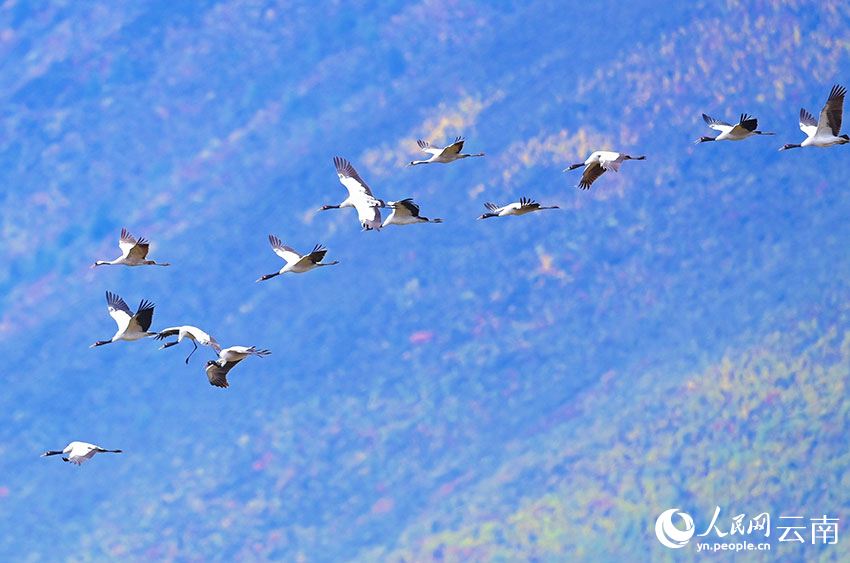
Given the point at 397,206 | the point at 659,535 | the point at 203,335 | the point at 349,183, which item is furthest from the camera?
the point at 659,535

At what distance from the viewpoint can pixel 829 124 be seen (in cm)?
2570

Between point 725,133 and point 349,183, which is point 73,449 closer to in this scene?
point 349,183

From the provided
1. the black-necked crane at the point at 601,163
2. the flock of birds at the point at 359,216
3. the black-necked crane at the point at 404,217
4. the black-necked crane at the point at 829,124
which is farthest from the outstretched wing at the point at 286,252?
the black-necked crane at the point at 829,124

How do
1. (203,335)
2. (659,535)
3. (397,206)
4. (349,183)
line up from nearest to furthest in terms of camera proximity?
(203,335) < (397,206) < (349,183) < (659,535)

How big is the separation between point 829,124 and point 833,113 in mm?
413

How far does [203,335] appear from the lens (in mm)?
22844

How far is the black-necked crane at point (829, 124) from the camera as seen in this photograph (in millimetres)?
25078

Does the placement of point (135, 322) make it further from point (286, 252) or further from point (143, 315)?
point (286, 252)

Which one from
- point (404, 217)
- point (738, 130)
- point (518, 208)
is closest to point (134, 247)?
point (404, 217)

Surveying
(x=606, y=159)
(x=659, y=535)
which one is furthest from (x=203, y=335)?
(x=659, y=535)

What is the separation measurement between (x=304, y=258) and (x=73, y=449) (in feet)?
14.0

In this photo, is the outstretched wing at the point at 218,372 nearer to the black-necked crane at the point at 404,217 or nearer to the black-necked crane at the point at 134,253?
the black-necked crane at the point at 134,253

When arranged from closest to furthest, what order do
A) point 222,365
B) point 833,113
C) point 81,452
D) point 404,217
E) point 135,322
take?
point 81,452, point 222,365, point 135,322, point 833,113, point 404,217

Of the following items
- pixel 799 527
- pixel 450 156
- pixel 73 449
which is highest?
pixel 450 156
